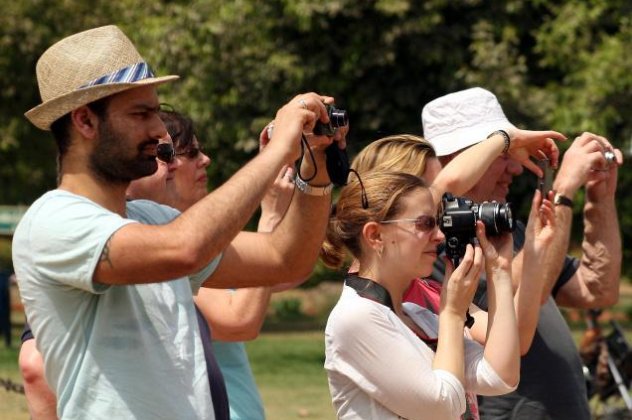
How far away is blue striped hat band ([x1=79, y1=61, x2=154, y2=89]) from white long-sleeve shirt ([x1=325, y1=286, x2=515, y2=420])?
889 millimetres

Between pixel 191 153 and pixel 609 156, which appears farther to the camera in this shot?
pixel 609 156

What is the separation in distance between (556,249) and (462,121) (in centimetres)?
63

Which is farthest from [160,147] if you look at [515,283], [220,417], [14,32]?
[14,32]

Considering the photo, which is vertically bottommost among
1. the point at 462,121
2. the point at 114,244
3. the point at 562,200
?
the point at 562,200

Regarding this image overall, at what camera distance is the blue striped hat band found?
3.28 m

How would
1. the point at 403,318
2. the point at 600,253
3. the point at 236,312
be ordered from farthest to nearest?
the point at 600,253
the point at 236,312
the point at 403,318

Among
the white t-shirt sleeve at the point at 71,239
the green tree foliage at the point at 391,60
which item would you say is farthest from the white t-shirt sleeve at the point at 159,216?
the green tree foliage at the point at 391,60

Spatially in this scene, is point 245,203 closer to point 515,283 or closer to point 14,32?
point 515,283

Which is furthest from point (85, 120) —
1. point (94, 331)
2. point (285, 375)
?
point (285, 375)

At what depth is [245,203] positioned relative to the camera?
3.09 meters

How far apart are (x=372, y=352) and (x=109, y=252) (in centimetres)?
91

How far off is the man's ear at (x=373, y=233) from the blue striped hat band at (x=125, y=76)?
88cm

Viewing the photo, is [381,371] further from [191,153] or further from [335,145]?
[191,153]

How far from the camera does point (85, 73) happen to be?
330 cm
